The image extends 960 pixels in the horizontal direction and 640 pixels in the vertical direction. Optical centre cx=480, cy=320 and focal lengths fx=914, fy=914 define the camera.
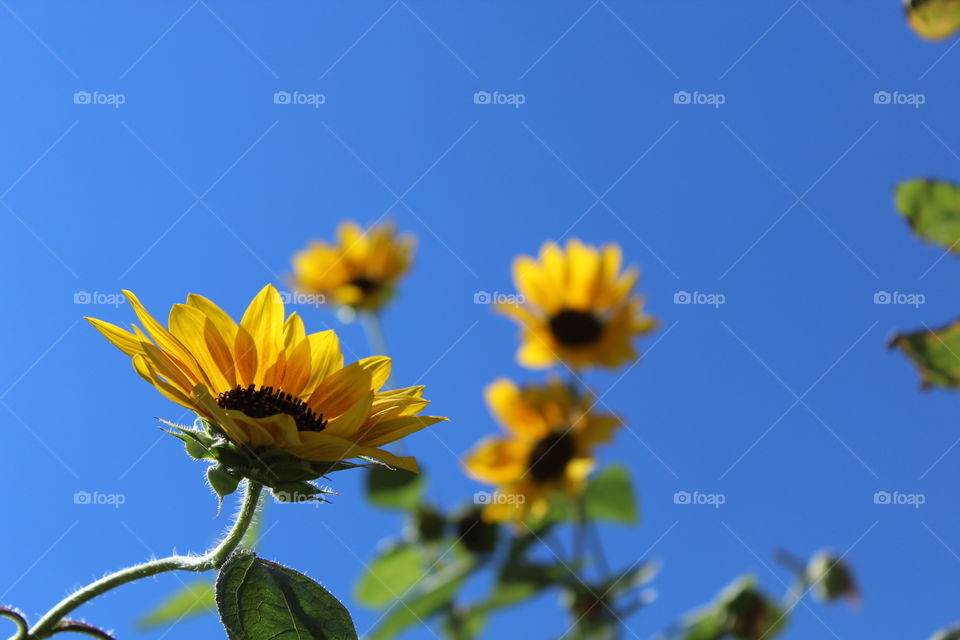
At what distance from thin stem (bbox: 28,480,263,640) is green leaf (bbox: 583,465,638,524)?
5.46 ft

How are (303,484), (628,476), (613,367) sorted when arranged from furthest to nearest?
(613,367) < (628,476) < (303,484)

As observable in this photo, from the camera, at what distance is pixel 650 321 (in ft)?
9.53

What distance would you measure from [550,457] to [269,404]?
65.3 inches

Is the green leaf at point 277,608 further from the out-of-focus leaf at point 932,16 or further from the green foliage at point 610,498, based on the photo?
the green foliage at point 610,498

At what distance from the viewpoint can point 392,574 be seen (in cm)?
234

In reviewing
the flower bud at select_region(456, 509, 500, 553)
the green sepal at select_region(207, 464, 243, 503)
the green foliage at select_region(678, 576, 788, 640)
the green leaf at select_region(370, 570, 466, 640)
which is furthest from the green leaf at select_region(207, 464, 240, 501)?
the flower bud at select_region(456, 509, 500, 553)

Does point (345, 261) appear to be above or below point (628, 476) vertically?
above

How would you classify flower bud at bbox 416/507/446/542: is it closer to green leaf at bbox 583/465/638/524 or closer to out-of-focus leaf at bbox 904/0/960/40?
green leaf at bbox 583/465/638/524

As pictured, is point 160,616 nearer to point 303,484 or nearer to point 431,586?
point 431,586

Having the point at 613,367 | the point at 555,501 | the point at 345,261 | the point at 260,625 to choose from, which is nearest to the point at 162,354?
the point at 260,625

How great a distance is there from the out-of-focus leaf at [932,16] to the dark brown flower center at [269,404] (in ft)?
2.56

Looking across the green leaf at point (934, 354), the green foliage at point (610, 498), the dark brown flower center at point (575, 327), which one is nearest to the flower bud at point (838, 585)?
the green foliage at point (610, 498)

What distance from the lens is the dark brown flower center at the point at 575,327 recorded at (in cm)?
292

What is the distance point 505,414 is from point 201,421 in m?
1.64
